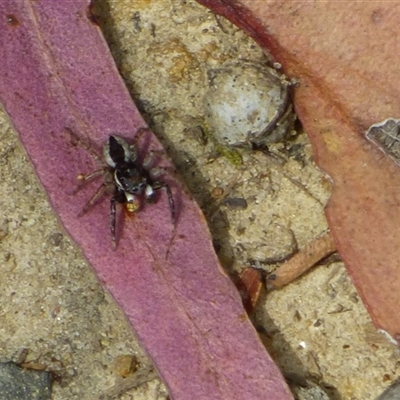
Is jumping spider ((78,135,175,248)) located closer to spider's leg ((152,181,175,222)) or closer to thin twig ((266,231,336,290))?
spider's leg ((152,181,175,222))

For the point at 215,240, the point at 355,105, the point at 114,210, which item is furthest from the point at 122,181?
the point at 355,105

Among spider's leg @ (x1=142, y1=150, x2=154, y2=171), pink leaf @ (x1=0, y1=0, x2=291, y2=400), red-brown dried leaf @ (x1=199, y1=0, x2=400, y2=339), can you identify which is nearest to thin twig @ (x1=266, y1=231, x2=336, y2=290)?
red-brown dried leaf @ (x1=199, y1=0, x2=400, y2=339)

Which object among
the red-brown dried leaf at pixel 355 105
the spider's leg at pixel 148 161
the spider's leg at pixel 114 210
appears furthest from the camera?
the spider's leg at pixel 148 161

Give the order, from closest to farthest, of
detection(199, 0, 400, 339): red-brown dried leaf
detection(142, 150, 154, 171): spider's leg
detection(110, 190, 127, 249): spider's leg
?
detection(199, 0, 400, 339): red-brown dried leaf → detection(110, 190, 127, 249): spider's leg → detection(142, 150, 154, 171): spider's leg

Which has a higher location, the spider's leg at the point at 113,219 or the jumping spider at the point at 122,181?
the jumping spider at the point at 122,181

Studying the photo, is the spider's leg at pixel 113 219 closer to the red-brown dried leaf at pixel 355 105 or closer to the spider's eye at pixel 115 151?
the spider's eye at pixel 115 151

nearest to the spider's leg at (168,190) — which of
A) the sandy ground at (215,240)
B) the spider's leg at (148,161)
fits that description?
the spider's leg at (148,161)

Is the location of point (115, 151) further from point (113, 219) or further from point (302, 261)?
point (302, 261)

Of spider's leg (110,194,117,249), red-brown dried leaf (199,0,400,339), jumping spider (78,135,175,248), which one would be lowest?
spider's leg (110,194,117,249)
